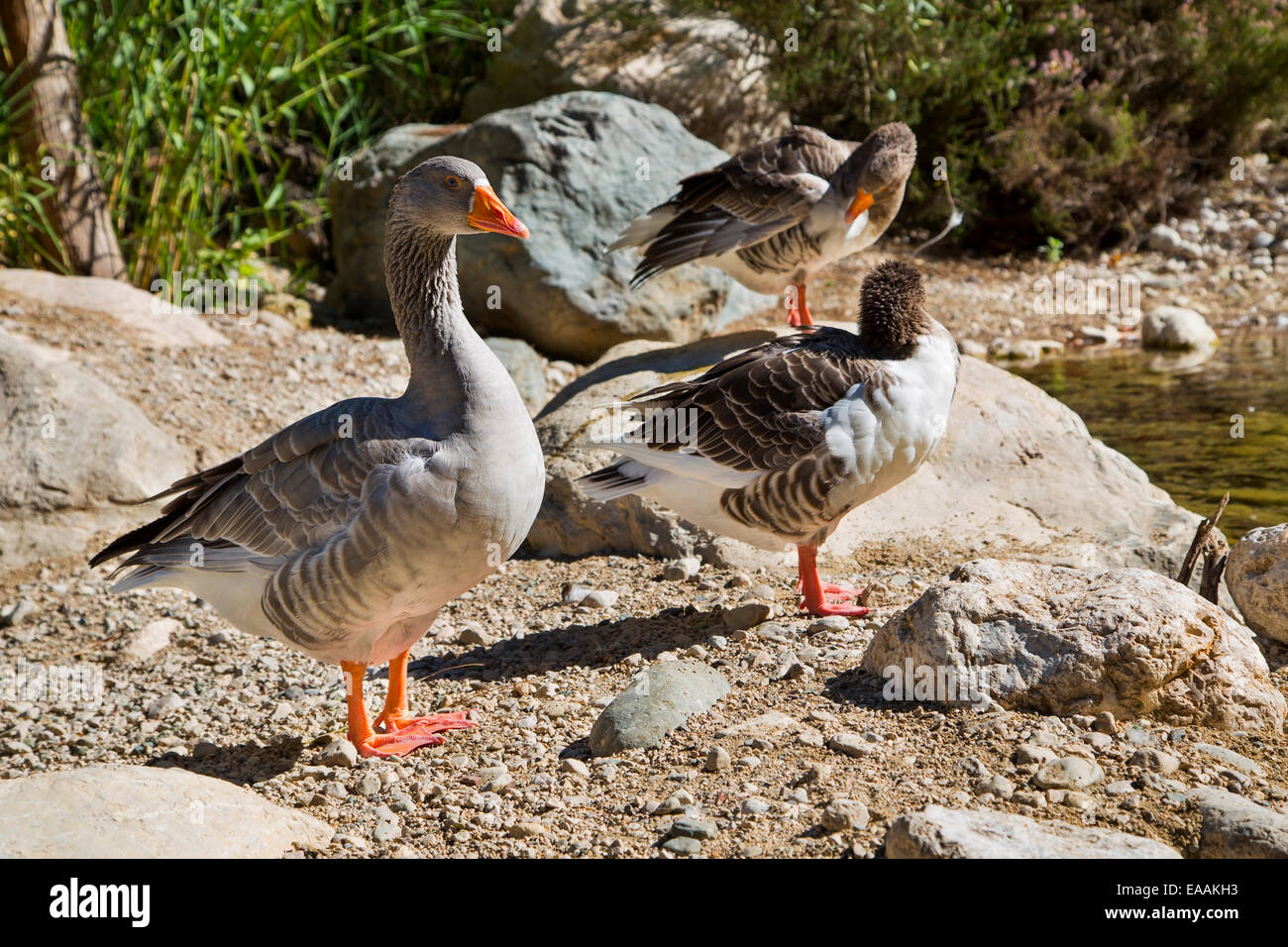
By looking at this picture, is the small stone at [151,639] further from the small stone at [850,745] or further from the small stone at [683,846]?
the small stone at [850,745]

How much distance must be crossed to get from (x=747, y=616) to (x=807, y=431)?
3.00ft

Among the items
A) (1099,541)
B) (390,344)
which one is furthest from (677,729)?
(390,344)

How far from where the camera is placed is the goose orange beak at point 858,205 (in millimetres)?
8070

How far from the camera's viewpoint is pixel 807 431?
18.1ft

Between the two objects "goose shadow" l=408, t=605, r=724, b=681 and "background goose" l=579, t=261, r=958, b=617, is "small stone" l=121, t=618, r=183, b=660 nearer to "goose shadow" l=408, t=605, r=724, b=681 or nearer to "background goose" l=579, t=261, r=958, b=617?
"goose shadow" l=408, t=605, r=724, b=681

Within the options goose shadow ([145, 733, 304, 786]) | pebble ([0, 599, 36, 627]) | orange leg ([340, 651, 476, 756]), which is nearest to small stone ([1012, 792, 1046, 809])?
orange leg ([340, 651, 476, 756])

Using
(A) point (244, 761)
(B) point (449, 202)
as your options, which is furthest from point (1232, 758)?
(A) point (244, 761)

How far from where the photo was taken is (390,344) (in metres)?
10.8

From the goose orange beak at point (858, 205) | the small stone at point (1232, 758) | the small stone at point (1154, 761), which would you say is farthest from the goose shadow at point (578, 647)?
the goose orange beak at point (858, 205)

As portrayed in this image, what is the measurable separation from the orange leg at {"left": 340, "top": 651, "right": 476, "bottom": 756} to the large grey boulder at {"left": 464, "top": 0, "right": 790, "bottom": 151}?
31.9 feet

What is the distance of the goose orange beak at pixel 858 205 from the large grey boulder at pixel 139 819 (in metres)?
5.59

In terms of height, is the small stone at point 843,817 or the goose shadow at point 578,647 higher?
the small stone at point 843,817

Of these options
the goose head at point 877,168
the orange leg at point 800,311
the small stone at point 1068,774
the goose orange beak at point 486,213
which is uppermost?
the goose head at point 877,168

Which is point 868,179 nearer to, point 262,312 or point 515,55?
point 262,312
